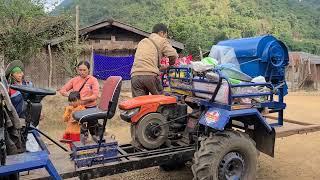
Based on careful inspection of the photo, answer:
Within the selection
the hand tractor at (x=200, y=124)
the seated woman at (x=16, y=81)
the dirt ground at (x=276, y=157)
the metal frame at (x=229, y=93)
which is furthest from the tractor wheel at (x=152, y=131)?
the seated woman at (x=16, y=81)

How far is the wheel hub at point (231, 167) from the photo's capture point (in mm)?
4672

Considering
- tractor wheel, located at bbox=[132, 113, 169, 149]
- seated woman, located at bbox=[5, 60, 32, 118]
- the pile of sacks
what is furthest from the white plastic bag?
seated woman, located at bbox=[5, 60, 32, 118]

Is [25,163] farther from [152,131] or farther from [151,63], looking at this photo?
[151,63]

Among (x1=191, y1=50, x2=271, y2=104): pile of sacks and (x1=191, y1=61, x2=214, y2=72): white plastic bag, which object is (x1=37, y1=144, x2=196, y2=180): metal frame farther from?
(x1=191, y1=61, x2=214, y2=72): white plastic bag

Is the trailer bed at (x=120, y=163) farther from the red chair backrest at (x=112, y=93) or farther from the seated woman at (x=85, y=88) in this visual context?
the seated woman at (x=85, y=88)

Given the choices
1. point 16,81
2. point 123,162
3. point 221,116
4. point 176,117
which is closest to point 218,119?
point 221,116

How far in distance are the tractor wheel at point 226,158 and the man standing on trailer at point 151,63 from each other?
4.85 feet

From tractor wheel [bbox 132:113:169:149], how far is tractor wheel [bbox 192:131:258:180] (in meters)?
0.60

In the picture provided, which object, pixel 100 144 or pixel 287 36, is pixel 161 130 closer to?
pixel 100 144

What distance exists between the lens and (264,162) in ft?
22.0

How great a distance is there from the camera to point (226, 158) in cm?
471

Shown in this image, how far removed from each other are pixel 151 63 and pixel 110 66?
419 inches

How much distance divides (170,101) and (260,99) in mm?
1174

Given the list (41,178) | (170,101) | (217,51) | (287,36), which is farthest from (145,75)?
(287,36)
